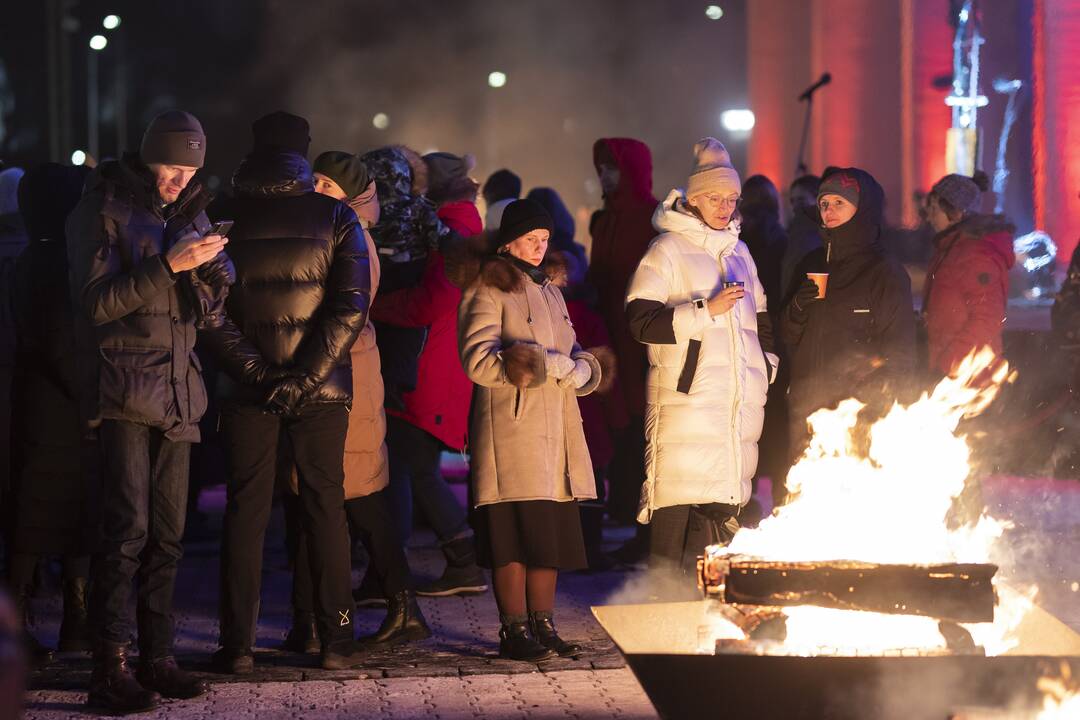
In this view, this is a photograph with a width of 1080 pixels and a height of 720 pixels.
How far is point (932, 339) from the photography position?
855 cm

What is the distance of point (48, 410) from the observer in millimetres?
6965

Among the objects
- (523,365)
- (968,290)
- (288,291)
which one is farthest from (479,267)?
(968,290)

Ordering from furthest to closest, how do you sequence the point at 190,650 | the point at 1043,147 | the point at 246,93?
the point at 246,93, the point at 1043,147, the point at 190,650

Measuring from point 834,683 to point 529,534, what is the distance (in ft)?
7.06

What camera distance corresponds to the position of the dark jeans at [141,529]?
5867mm

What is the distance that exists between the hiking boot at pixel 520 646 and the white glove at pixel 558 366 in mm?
1093

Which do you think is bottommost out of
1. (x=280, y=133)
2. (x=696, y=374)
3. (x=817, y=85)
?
(x=696, y=374)

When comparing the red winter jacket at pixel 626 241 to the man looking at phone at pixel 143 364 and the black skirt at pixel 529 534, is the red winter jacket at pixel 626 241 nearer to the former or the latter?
the black skirt at pixel 529 534

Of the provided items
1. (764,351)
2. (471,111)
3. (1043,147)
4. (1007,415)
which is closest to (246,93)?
(471,111)

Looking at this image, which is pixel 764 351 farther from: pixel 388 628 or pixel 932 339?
pixel 388 628

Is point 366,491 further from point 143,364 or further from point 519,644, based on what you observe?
point 143,364

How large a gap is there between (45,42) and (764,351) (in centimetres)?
2148

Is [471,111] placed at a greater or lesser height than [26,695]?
greater

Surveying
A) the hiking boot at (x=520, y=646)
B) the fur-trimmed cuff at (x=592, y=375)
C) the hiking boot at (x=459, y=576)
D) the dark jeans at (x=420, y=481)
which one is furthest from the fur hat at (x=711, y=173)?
the hiking boot at (x=459, y=576)
